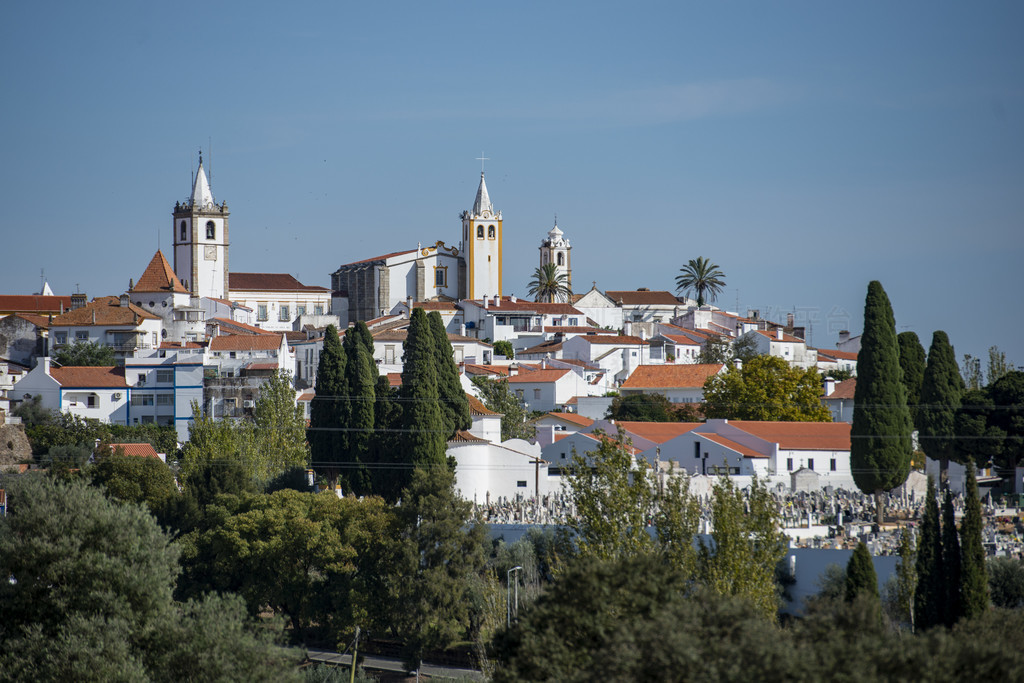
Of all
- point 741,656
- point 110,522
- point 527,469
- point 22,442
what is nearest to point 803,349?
point 527,469

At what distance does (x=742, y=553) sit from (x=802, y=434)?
2922 cm

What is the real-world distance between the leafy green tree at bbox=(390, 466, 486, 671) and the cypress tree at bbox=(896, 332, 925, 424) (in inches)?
867

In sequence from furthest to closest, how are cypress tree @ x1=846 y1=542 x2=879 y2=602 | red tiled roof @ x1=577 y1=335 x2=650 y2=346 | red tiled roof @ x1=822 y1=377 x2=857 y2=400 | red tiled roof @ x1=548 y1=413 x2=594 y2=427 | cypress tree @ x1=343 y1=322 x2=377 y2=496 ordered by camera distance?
1. red tiled roof @ x1=577 y1=335 x2=650 y2=346
2. red tiled roof @ x1=822 y1=377 x2=857 y2=400
3. red tiled roof @ x1=548 y1=413 x2=594 y2=427
4. cypress tree @ x1=343 y1=322 x2=377 y2=496
5. cypress tree @ x1=846 y1=542 x2=879 y2=602

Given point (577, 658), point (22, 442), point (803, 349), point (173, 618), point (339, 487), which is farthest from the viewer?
point (803, 349)

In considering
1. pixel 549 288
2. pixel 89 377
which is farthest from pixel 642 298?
pixel 89 377

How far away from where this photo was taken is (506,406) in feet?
202

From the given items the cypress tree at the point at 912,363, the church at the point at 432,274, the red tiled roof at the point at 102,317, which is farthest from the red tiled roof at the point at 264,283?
the cypress tree at the point at 912,363

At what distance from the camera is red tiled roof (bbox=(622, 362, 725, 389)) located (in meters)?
67.6

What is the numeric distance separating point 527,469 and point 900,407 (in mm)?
14176

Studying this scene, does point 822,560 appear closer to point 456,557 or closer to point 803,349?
point 456,557

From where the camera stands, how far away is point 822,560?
29422mm

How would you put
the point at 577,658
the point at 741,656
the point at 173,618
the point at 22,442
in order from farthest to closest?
the point at 22,442
the point at 173,618
the point at 577,658
the point at 741,656

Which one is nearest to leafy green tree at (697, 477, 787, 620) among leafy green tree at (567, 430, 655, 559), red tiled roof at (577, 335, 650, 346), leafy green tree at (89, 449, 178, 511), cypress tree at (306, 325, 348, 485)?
leafy green tree at (567, 430, 655, 559)

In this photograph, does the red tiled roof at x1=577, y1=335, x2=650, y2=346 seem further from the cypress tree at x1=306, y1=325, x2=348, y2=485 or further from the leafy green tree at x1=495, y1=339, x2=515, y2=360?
the cypress tree at x1=306, y1=325, x2=348, y2=485
